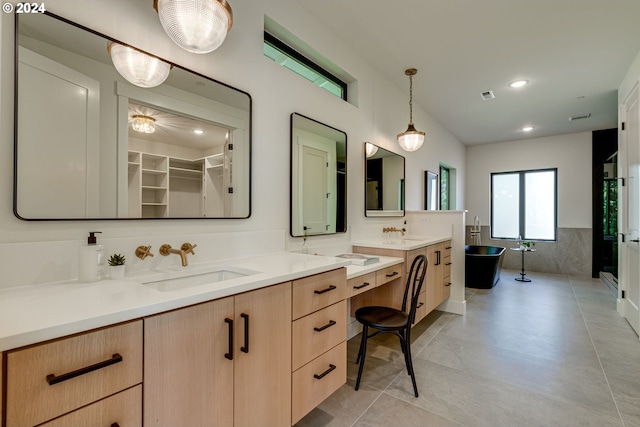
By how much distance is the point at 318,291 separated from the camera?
1.52 m

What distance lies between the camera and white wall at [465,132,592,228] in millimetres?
5816

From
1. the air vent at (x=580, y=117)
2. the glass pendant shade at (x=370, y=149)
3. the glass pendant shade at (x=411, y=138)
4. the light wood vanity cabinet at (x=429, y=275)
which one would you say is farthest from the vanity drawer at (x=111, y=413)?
the air vent at (x=580, y=117)

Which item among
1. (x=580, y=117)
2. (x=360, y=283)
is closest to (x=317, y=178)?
(x=360, y=283)

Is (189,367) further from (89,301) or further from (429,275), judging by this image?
(429,275)

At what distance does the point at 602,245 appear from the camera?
223 inches

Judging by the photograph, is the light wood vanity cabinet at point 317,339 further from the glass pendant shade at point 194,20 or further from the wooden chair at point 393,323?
the glass pendant shade at point 194,20

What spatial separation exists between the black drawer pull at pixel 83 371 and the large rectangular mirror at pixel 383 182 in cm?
265

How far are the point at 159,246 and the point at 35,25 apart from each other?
3.31ft

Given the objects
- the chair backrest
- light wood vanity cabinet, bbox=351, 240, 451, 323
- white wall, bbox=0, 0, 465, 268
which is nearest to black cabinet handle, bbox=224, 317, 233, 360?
white wall, bbox=0, 0, 465, 268

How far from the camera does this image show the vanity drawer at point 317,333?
1424 millimetres

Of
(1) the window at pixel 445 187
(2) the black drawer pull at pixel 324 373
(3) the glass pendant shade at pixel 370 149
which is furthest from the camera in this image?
(1) the window at pixel 445 187

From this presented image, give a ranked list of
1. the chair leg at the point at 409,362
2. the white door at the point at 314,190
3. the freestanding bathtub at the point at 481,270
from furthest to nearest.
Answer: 1. the freestanding bathtub at the point at 481,270
2. the white door at the point at 314,190
3. the chair leg at the point at 409,362

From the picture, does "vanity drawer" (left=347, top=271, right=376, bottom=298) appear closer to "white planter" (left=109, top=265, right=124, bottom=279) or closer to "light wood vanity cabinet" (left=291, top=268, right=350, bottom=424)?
"light wood vanity cabinet" (left=291, top=268, right=350, bottom=424)

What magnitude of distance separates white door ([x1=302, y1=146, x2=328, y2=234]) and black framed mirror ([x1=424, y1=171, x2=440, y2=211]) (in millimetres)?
2622
